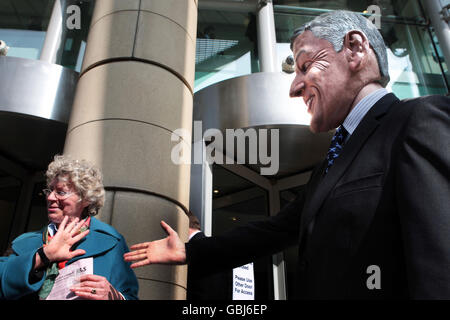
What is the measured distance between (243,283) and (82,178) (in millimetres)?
3823

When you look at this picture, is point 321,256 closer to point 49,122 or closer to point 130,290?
point 130,290

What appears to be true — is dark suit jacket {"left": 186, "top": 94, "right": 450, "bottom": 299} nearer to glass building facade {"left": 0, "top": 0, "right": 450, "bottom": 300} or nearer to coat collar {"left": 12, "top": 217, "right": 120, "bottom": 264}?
coat collar {"left": 12, "top": 217, "right": 120, "bottom": 264}

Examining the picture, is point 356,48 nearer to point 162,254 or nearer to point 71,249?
point 162,254

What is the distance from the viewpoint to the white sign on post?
5469 mm

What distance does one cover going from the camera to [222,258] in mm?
1706

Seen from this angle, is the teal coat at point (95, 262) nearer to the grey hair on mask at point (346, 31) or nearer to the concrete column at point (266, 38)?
the grey hair on mask at point (346, 31)

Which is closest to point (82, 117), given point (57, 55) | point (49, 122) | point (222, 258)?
point (222, 258)

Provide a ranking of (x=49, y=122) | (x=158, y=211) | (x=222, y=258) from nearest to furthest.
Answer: (x=222, y=258) < (x=158, y=211) < (x=49, y=122)

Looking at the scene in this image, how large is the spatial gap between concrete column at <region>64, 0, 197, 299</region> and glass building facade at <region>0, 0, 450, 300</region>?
2681 mm

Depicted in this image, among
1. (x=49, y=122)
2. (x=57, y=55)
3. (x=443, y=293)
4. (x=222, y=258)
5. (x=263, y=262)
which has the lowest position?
(x=443, y=293)

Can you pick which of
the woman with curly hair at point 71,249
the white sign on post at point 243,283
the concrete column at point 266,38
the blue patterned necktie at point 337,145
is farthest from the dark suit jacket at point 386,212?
the concrete column at point 266,38

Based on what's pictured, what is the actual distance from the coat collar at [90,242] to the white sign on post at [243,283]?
356 cm

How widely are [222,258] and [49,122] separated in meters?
4.63

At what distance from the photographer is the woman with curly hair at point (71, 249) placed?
1.78 m
